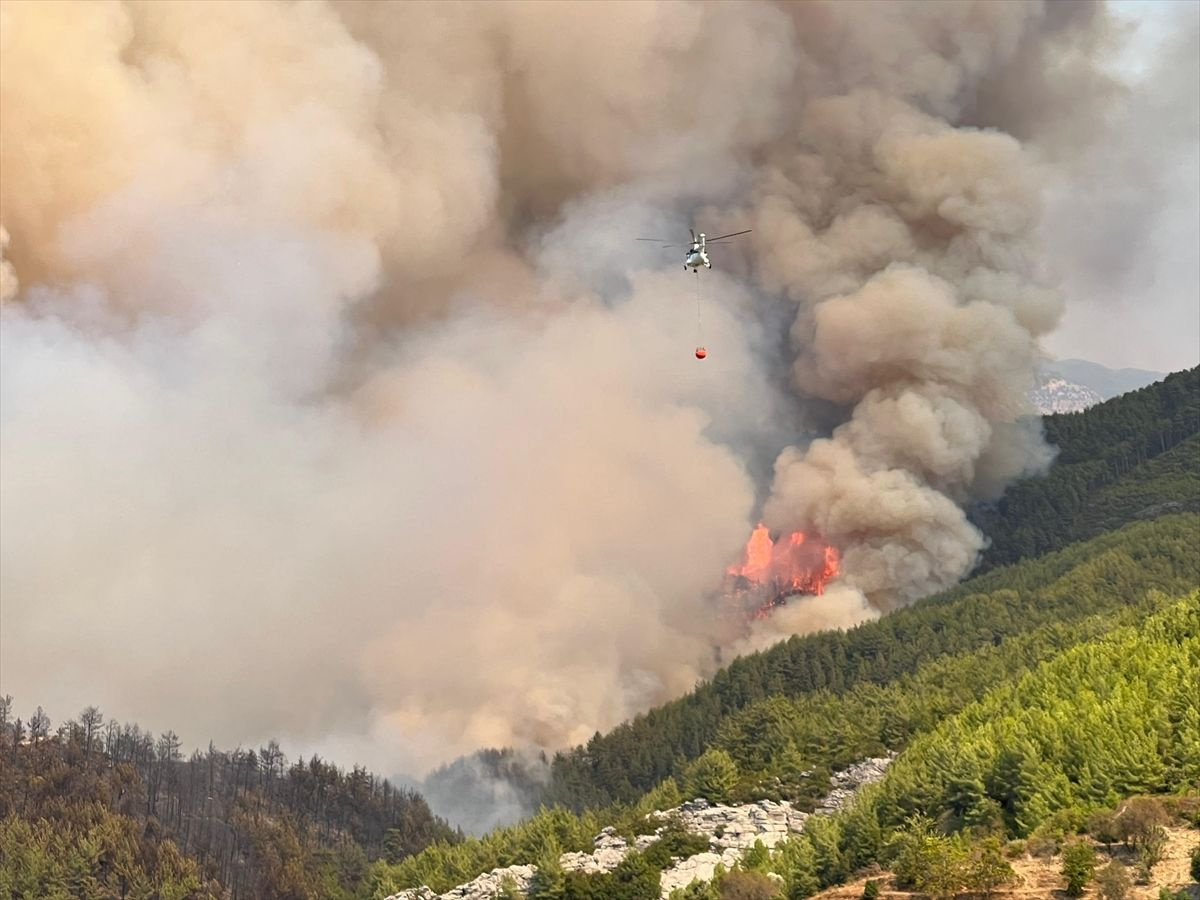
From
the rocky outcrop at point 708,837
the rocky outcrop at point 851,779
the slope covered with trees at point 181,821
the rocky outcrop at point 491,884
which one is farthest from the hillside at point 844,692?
the slope covered with trees at point 181,821

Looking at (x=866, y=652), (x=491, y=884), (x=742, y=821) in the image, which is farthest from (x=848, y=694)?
(x=491, y=884)

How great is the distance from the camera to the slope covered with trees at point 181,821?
13000 centimetres

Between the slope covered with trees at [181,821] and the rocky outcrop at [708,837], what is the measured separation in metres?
34.2

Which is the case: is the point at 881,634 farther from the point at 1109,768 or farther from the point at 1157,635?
the point at 1109,768

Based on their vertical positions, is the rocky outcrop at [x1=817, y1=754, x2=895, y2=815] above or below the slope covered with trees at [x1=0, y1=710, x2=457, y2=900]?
below

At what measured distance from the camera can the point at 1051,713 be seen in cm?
8631

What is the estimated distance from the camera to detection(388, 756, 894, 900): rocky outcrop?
9238 centimetres

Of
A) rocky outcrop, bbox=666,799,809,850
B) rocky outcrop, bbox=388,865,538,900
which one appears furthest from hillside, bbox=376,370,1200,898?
rocky outcrop, bbox=388,865,538,900

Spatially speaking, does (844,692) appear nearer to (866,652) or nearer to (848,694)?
(848,694)

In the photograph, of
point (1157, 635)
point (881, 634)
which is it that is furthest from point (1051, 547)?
point (1157, 635)

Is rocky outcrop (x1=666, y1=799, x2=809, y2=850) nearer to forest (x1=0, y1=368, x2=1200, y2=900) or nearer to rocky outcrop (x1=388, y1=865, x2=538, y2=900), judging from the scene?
forest (x1=0, y1=368, x2=1200, y2=900)

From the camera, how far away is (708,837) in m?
97.9

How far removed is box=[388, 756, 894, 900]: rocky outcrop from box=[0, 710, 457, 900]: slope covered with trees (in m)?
34.2

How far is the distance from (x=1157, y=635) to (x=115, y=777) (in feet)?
345
